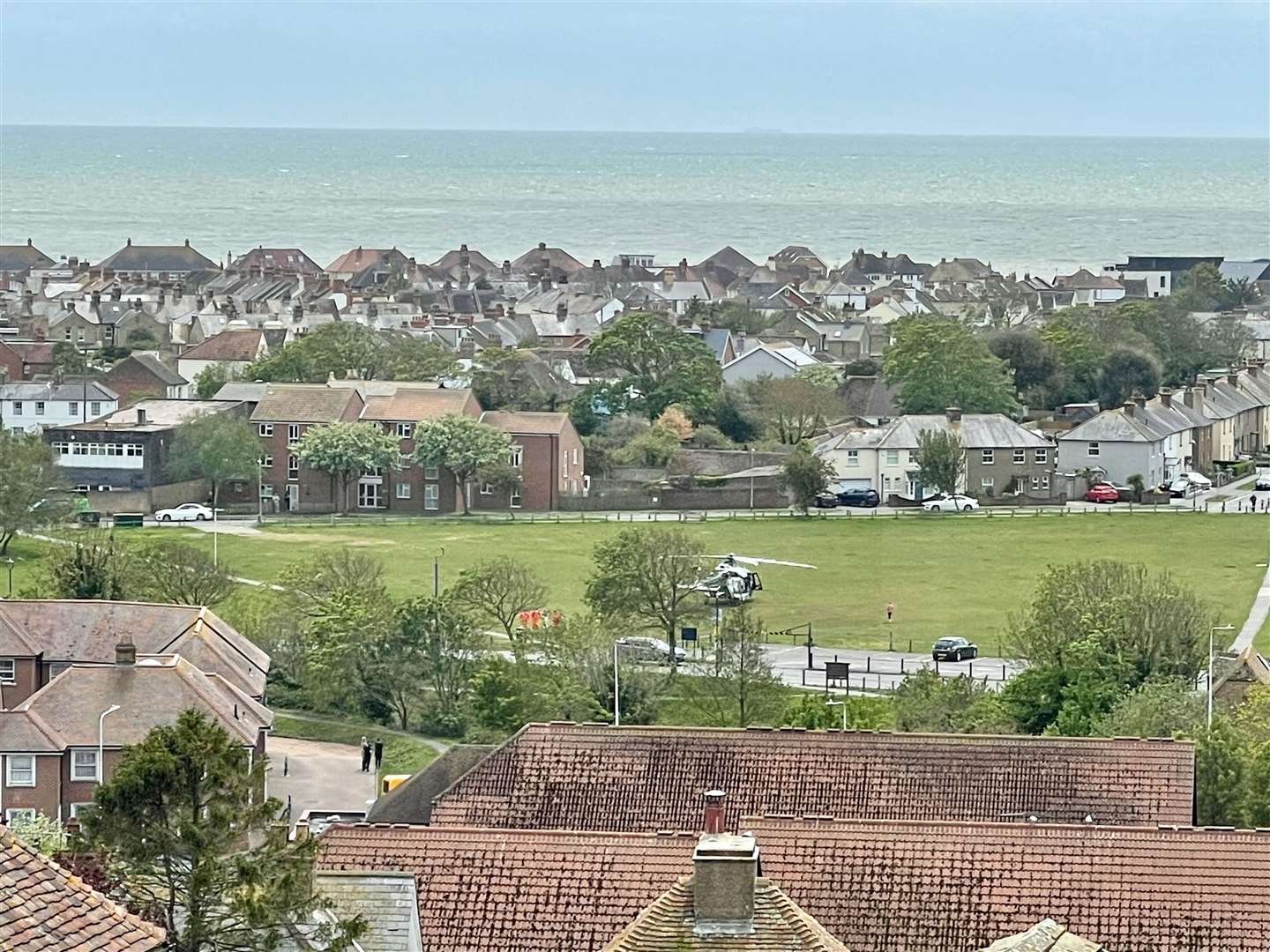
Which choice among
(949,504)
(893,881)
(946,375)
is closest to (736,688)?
(893,881)

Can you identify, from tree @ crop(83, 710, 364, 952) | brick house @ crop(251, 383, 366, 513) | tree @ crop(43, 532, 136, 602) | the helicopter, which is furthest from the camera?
brick house @ crop(251, 383, 366, 513)

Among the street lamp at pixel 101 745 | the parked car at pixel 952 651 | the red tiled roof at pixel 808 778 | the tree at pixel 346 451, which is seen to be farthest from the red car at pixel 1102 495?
the red tiled roof at pixel 808 778

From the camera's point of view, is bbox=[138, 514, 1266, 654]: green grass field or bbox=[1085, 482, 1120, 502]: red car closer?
bbox=[138, 514, 1266, 654]: green grass field

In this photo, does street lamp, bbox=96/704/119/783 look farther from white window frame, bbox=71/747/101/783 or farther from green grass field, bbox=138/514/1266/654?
green grass field, bbox=138/514/1266/654

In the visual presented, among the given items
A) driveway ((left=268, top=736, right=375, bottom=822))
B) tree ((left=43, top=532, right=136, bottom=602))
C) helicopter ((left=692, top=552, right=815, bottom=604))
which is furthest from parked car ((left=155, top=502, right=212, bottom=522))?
driveway ((left=268, top=736, right=375, bottom=822))

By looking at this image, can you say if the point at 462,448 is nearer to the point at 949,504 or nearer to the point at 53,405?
the point at 949,504

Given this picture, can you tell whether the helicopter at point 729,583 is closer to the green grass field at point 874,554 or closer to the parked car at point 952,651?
the green grass field at point 874,554
